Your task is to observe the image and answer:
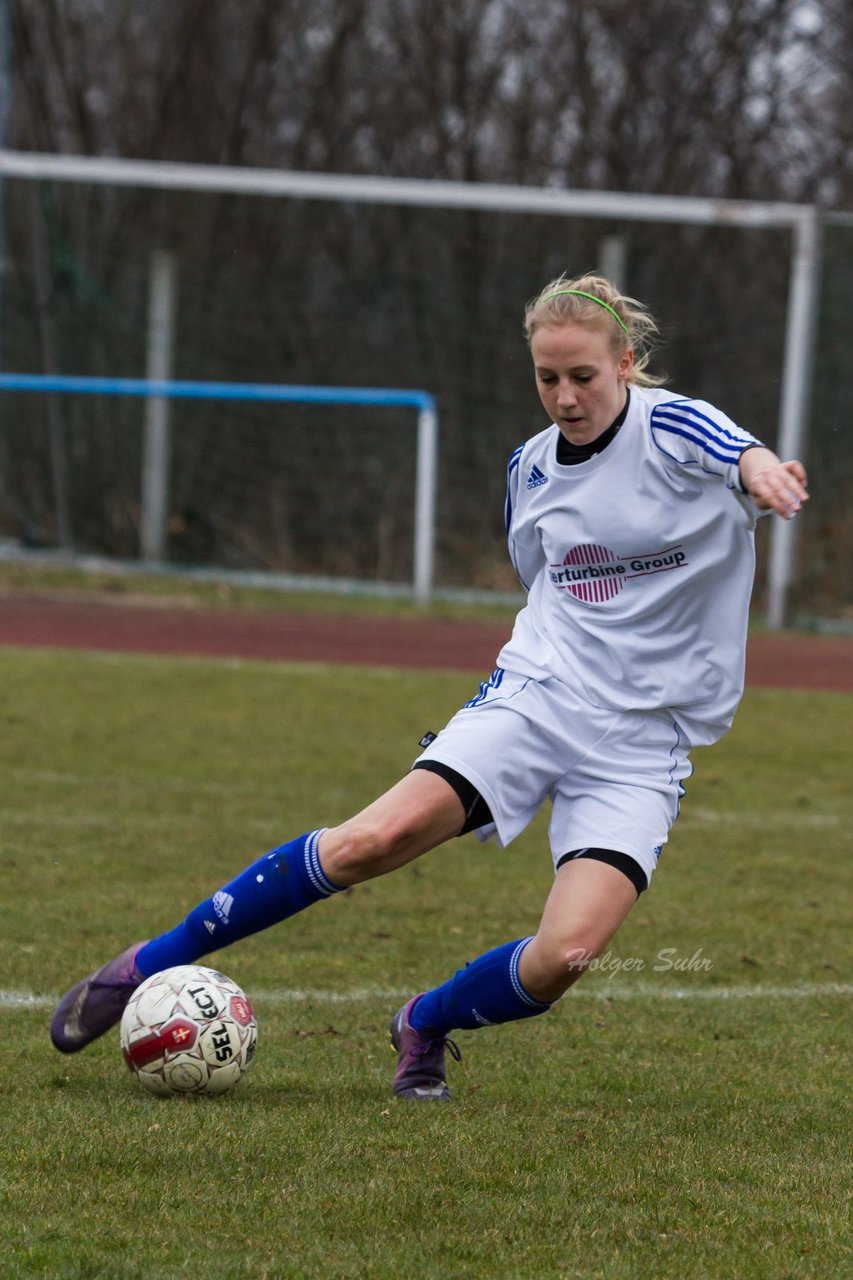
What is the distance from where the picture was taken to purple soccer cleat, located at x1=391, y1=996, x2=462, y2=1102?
144 inches

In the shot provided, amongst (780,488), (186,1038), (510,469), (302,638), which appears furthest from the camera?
(302,638)

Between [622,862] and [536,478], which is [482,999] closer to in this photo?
[622,862]

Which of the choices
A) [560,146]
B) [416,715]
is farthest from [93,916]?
[560,146]

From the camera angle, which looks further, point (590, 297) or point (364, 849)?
point (590, 297)

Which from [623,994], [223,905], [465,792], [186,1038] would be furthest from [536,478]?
[623,994]

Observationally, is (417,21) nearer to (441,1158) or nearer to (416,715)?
(416,715)

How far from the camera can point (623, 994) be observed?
4637 millimetres

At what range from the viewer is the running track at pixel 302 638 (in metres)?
11.0

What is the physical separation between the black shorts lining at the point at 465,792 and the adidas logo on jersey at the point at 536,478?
69 cm

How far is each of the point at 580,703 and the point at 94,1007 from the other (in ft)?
4.04

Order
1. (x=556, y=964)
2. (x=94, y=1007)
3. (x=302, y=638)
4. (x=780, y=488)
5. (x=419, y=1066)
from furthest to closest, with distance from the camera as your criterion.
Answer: (x=302, y=638) → (x=94, y=1007) → (x=419, y=1066) → (x=556, y=964) → (x=780, y=488)

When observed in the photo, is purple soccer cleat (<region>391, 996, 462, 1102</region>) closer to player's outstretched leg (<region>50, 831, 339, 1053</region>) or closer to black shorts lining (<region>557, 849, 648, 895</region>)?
player's outstretched leg (<region>50, 831, 339, 1053</region>)

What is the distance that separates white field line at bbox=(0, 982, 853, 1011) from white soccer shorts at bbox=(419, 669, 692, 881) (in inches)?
37.9

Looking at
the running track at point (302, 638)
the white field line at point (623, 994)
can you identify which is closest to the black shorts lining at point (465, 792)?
the white field line at point (623, 994)
